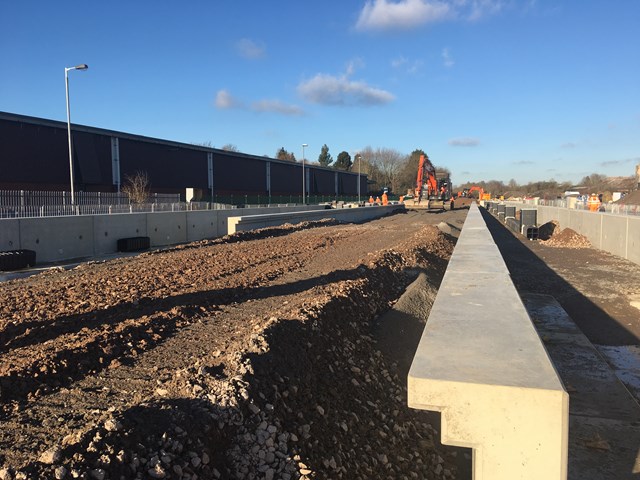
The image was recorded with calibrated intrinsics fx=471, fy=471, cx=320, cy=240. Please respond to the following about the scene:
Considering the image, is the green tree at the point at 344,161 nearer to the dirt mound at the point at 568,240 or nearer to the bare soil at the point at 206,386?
the dirt mound at the point at 568,240

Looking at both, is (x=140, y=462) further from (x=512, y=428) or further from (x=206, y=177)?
(x=206, y=177)

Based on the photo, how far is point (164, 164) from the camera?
170 feet

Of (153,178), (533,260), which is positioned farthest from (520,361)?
(153,178)

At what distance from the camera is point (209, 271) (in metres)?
11.8

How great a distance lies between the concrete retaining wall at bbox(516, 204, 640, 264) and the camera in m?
16.9

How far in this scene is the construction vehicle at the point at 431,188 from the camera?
5554cm

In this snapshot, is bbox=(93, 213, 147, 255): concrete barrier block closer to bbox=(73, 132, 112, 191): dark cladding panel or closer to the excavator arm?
bbox=(73, 132, 112, 191): dark cladding panel

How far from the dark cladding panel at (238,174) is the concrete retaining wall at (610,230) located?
43.7 metres

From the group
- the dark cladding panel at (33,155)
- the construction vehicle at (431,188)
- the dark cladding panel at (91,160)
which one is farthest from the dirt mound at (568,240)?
the dark cladding panel at (33,155)

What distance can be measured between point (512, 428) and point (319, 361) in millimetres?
2786

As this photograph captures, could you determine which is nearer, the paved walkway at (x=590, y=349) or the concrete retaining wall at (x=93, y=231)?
the paved walkway at (x=590, y=349)

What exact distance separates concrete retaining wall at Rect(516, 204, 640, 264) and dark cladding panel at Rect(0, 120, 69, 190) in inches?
1534

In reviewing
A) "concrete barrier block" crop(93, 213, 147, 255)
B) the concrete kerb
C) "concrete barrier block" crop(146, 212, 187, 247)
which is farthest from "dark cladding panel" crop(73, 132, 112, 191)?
the concrete kerb

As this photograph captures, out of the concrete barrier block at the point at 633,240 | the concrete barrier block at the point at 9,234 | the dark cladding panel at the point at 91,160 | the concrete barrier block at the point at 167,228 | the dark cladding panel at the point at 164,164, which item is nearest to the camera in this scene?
the concrete barrier block at the point at 9,234
